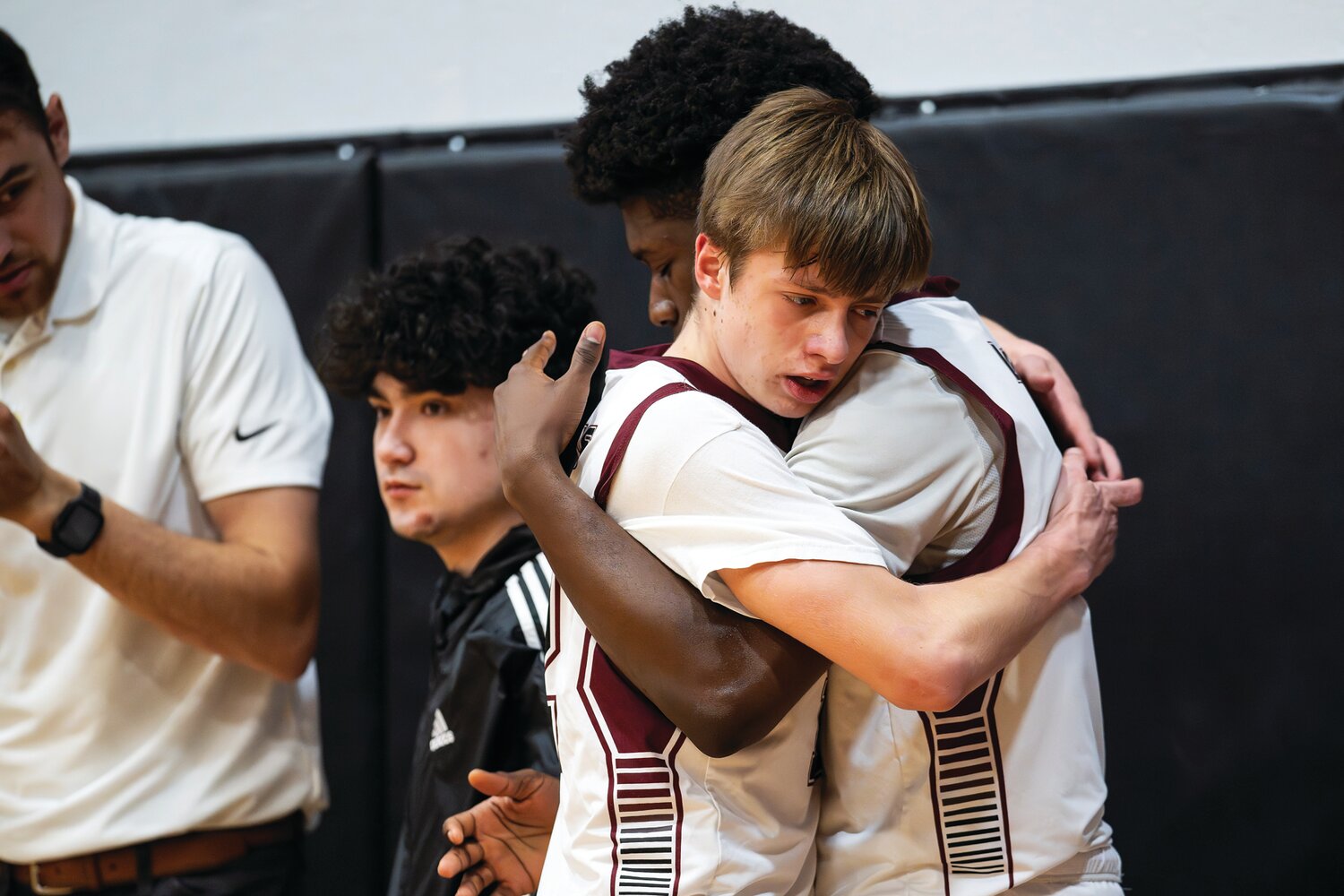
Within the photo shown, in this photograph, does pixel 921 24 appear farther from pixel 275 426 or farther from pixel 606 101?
pixel 275 426

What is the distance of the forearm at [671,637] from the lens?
1.09m

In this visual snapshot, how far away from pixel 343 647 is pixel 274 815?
0.64 meters

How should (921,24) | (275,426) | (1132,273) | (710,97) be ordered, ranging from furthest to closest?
(921,24) → (1132,273) → (275,426) → (710,97)

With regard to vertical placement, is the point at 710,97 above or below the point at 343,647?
above

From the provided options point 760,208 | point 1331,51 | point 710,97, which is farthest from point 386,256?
point 1331,51

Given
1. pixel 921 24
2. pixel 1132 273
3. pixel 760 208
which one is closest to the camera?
pixel 760 208

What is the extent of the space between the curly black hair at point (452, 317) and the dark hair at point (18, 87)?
0.53 m

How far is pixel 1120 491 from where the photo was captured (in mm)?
1336

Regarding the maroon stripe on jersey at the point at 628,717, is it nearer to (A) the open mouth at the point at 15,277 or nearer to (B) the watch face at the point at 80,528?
(B) the watch face at the point at 80,528

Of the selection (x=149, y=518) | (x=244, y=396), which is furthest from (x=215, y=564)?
(x=244, y=396)

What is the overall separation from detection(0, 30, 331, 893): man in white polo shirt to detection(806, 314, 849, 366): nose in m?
1.13

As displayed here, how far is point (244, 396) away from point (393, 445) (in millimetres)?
321

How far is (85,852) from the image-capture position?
6.23 ft

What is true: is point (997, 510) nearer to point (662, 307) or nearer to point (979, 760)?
point (979, 760)
